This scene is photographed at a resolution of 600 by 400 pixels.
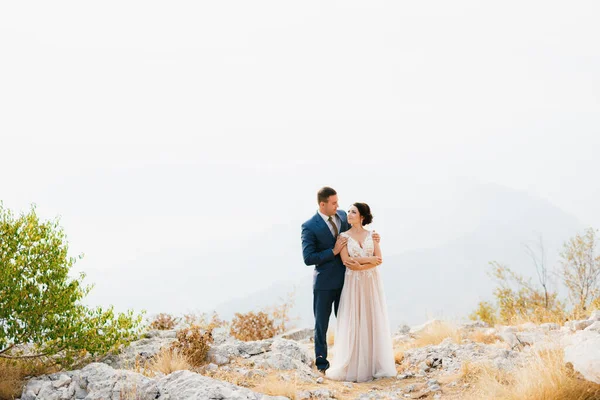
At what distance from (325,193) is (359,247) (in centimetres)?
105

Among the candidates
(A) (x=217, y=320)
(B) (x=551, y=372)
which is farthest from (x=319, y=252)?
(A) (x=217, y=320)

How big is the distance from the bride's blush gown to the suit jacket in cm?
20

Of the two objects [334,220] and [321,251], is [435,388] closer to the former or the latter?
[321,251]

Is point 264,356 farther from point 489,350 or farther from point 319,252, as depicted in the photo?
point 489,350

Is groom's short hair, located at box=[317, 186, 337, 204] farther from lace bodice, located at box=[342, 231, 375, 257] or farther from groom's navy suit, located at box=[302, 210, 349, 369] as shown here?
lace bodice, located at box=[342, 231, 375, 257]

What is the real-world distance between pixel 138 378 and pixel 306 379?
8.86ft

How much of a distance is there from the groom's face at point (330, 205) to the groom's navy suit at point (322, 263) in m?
0.20

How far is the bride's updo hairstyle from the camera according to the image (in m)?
10.2

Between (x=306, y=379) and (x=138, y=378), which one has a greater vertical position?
(x=138, y=378)

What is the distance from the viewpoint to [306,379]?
9.71 metres

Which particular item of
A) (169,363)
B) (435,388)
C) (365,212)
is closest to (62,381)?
(169,363)

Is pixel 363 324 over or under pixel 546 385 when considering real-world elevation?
over

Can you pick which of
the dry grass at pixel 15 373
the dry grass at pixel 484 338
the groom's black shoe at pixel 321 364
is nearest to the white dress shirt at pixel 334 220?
the groom's black shoe at pixel 321 364

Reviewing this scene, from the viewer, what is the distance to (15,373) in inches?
355
